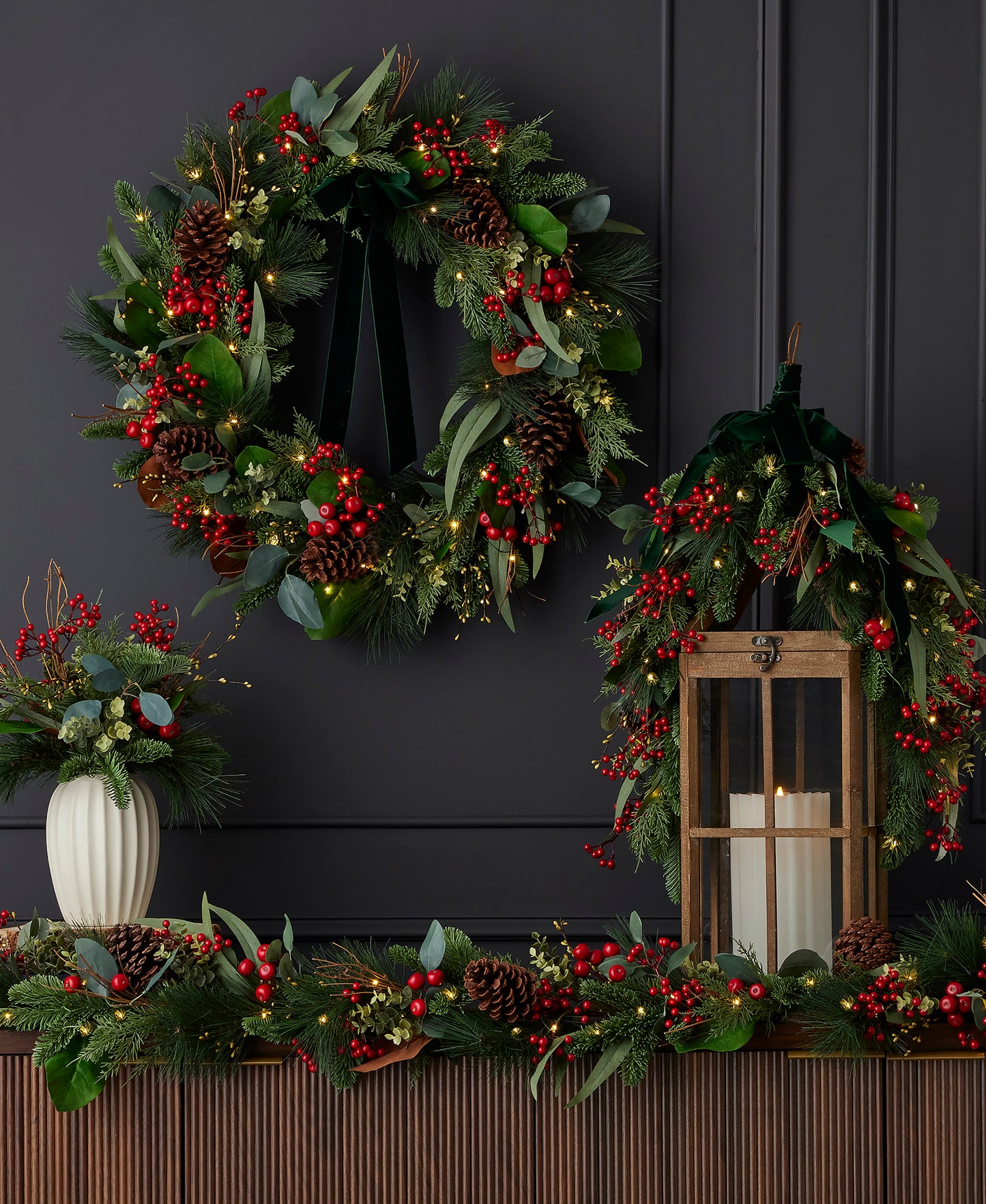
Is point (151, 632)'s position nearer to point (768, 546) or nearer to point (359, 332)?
point (359, 332)

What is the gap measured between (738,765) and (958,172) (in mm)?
964

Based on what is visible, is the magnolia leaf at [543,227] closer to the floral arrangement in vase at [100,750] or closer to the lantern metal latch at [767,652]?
the lantern metal latch at [767,652]

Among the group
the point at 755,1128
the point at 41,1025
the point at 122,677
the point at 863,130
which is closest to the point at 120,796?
the point at 122,677

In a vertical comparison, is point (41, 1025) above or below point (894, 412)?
below

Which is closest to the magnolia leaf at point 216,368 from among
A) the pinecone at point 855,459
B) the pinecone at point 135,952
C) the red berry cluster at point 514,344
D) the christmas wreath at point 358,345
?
the christmas wreath at point 358,345

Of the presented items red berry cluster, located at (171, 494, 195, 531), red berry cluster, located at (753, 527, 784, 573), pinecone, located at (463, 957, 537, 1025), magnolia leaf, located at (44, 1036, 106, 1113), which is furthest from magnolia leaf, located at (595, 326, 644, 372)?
magnolia leaf, located at (44, 1036, 106, 1113)

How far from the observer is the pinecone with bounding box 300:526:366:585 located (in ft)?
4.17

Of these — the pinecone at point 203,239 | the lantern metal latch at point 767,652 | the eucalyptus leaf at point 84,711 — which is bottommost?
the eucalyptus leaf at point 84,711

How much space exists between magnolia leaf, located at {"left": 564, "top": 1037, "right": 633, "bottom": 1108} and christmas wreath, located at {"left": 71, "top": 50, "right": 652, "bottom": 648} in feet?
1.87

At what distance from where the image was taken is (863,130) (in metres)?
1.46

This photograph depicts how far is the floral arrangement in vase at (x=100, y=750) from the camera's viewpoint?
1.16 m

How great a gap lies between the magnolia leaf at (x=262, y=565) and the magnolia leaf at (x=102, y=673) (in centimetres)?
20

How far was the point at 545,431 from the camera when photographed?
131 centimetres

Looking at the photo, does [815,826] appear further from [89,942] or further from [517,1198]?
[89,942]
